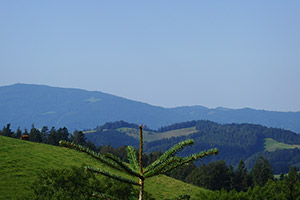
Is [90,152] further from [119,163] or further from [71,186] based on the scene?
[71,186]

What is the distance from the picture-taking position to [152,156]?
187500mm

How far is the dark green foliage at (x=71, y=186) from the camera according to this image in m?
39.6

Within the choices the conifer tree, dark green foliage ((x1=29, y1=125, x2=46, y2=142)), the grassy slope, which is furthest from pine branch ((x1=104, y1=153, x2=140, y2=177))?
dark green foliage ((x1=29, y1=125, x2=46, y2=142))

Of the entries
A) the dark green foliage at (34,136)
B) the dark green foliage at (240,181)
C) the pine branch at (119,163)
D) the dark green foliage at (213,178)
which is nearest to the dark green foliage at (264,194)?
the pine branch at (119,163)

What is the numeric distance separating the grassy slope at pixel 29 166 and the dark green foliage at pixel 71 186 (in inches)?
173

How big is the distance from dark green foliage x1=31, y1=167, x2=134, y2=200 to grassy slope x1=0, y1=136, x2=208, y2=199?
14.4 ft

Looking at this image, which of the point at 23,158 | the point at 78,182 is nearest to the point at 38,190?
the point at 78,182

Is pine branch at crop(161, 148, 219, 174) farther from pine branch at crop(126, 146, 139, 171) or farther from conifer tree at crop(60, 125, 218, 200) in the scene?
pine branch at crop(126, 146, 139, 171)

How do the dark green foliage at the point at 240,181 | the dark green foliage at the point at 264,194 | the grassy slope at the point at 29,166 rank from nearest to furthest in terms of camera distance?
the grassy slope at the point at 29,166 → the dark green foliage at the point at 264,194 → the dark green foliage at the point at 240,181

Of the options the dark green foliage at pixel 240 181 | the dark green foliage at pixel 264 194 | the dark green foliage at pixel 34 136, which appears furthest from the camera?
the dark green foliage at pixel 240 181

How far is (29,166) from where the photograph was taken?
6606 centimetres

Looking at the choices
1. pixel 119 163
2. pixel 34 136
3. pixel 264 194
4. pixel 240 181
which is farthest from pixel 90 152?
pixel 240 181

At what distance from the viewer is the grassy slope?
54875 mm

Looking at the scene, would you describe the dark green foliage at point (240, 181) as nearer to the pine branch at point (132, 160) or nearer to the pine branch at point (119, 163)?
the pine branch at point (132, 160)
